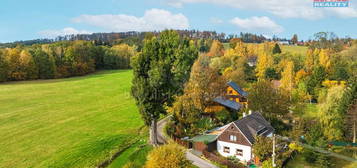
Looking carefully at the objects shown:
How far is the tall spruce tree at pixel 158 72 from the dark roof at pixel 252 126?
27.8 feet

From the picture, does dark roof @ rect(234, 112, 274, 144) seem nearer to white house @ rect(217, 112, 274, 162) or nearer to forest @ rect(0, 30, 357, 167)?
white house @ rect(217, 112, 274, 162)

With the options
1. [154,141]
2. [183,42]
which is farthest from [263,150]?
[183,42]

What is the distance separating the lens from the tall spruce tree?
3098 cm

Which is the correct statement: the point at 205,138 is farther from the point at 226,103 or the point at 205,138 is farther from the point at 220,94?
the point at 226,103

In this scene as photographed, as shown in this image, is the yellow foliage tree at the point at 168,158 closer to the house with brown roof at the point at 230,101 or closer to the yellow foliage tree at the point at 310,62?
the house with brown roof at the point at 230,101

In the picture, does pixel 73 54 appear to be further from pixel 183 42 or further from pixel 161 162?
pixel 161 162

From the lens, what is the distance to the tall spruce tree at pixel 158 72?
1220 inches

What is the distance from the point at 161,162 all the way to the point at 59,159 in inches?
528

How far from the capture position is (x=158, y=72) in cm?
3042

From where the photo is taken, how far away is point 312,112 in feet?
165

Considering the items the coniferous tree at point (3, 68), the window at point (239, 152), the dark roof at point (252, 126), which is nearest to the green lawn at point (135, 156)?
the window at point (239, 152)

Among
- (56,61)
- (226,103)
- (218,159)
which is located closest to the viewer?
(218,159)

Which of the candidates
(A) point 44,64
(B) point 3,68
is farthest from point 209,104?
(B) point 3,68

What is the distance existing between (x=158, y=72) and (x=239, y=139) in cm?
1168
